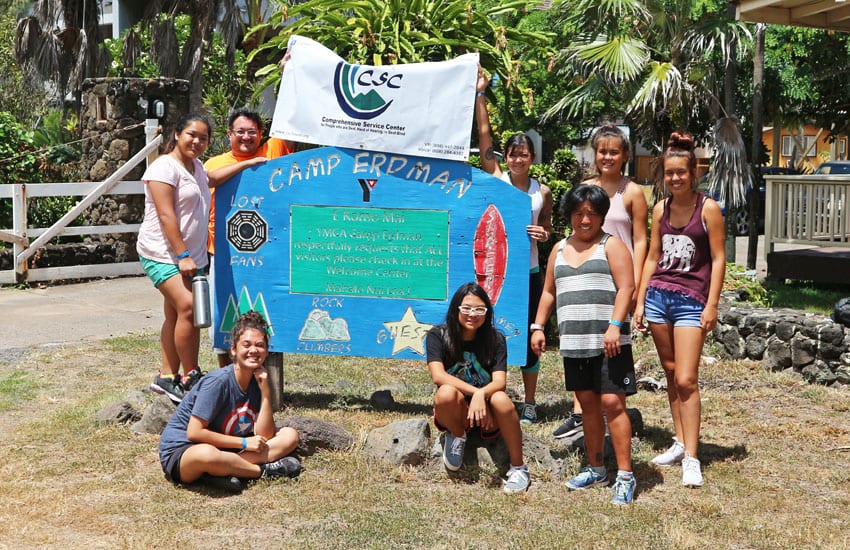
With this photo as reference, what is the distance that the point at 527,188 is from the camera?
20.0 ft

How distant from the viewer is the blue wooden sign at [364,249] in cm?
597

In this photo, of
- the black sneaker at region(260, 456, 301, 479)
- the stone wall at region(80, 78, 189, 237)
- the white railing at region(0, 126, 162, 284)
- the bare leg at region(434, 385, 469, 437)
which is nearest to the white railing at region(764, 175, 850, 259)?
the bare leg at region(434, 385, 469, 437)

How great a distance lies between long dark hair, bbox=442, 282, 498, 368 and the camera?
5.12 metres

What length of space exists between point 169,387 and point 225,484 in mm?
1401

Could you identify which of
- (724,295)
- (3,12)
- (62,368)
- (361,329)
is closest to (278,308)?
(361,329)

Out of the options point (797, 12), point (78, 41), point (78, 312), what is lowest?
point (78, 312)

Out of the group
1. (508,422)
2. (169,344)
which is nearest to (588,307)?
(508,422)

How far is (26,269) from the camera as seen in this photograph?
12.1 meters

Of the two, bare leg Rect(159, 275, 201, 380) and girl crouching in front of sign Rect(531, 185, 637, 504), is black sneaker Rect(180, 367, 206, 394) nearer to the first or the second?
bare leg Rect(159, 275, 201, 380)

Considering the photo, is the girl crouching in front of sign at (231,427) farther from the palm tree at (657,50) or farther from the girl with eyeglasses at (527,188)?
the palm tree at (657,50)

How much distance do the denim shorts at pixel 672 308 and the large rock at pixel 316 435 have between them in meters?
1.74

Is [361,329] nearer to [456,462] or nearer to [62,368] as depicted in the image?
[456,462]

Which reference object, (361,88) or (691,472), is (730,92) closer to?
(361,88)

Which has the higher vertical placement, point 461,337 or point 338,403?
point 461,337
